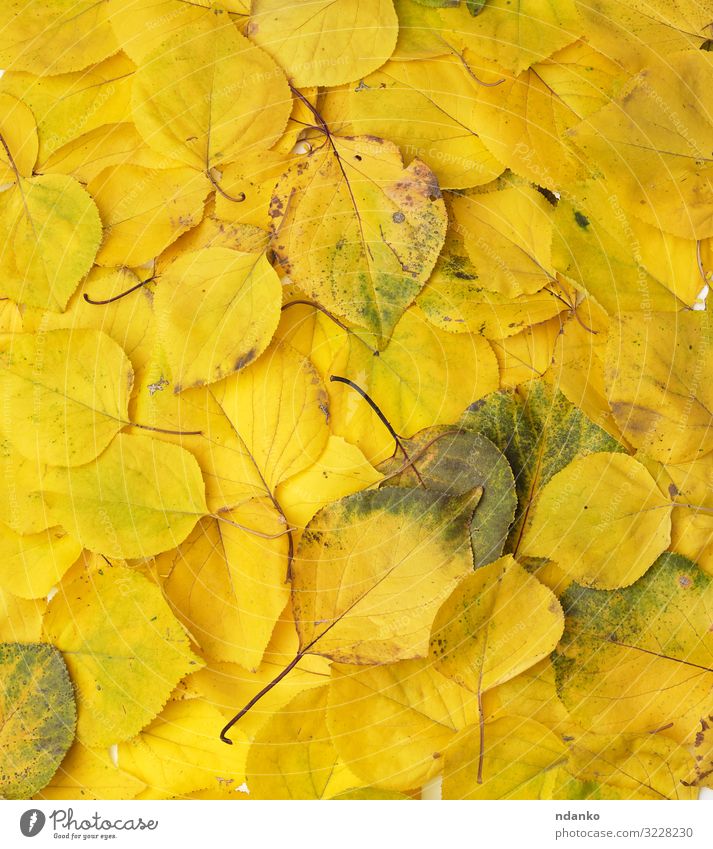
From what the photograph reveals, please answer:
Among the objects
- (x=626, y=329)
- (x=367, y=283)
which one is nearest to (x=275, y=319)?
(x=367, y=283)

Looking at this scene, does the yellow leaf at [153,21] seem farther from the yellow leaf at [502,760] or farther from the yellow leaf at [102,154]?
the yellow leaf at [502,760]

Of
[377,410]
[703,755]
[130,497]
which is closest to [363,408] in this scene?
[377,410]

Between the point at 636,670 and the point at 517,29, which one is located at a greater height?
the point at 517,29

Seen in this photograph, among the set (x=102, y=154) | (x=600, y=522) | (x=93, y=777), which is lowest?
(x=93, y=777)

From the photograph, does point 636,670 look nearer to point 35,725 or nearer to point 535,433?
point 535,433

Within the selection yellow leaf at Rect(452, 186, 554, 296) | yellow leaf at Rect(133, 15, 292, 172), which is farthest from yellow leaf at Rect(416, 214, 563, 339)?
yellow leaf at Rect(133, 15, 292, 172)

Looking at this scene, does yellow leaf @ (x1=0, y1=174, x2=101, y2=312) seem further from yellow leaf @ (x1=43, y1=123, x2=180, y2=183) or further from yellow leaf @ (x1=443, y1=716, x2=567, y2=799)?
yellow leaf @ (x1=443, y1=716, x2=567, y2=799)
